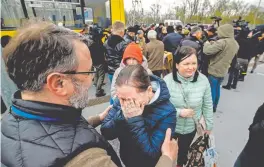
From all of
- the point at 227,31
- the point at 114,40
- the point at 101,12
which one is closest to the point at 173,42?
the point at 227,31

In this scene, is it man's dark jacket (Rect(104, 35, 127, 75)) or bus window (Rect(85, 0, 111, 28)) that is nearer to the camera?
man's dark jacket (Rect(104, 35, 127, 75))

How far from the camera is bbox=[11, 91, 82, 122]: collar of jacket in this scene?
27.4 inches

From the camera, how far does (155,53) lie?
420 centimetres

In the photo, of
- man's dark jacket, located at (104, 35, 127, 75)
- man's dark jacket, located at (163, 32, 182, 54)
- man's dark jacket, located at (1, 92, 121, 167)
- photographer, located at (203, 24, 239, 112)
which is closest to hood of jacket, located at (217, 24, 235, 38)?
photographer, located at (203, 24, 239, 112)

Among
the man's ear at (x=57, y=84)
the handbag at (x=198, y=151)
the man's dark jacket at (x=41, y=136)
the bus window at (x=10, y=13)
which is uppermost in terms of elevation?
the bus window at (x=10, y=13)

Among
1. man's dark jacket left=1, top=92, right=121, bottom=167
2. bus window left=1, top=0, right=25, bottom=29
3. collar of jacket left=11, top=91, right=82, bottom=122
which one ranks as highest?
bus window left=1, top=0, right=25, bottom=29

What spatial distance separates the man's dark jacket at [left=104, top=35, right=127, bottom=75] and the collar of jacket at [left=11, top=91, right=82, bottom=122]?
109 inches

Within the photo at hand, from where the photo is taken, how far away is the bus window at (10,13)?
169 inches

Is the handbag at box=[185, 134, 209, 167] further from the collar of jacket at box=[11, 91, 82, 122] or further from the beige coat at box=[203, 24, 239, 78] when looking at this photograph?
the beige coat at box=[203, 24, 239, 78]

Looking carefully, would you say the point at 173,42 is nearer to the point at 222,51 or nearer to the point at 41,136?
the point at 222,51

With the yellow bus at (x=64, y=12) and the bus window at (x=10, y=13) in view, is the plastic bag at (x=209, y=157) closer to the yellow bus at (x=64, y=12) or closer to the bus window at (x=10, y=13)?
the yellow bus at (x=64, y=12)

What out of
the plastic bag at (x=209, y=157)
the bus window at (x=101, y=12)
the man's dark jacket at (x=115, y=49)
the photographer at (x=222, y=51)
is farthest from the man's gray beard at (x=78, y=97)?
the bus window at (x=101, y=12)

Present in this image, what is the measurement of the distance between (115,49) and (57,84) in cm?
280

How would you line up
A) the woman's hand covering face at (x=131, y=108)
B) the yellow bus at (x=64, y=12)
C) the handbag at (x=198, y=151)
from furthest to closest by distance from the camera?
the yellow bus at (x=64, y=12)
the handbag at (x=198, y=151)
the woman's hand covering face at (x=131, y=108)
